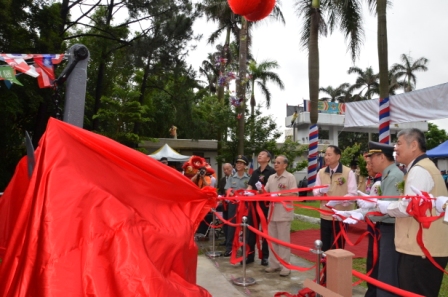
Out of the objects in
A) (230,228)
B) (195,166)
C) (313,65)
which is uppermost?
(313,65)

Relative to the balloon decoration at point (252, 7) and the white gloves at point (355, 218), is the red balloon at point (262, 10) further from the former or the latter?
the white gloves at point (355, 218)

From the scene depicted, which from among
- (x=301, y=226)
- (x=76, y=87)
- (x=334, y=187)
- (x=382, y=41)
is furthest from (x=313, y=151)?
(x=76, y=87)

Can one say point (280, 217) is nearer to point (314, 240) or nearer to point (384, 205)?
point (384, 205)

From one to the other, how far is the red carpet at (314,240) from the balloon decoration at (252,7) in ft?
13.1

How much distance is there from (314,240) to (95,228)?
640 centimetres

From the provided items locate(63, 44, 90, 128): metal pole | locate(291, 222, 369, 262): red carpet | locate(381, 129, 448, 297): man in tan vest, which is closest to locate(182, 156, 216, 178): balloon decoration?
locate(291, 222, 369, 262): red carpet

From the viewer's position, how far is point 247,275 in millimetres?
5555

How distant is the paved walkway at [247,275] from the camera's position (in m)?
4.77

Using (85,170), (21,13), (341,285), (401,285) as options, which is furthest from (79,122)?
(21,13)

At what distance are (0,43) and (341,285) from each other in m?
11.6

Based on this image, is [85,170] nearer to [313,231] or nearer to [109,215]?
[109,215]

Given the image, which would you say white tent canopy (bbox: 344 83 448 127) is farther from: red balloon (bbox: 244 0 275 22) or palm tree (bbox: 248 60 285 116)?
palm tree (bbox: 248 60 285 116)

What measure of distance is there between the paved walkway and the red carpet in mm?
551

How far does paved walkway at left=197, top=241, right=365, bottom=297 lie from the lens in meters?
4.77
